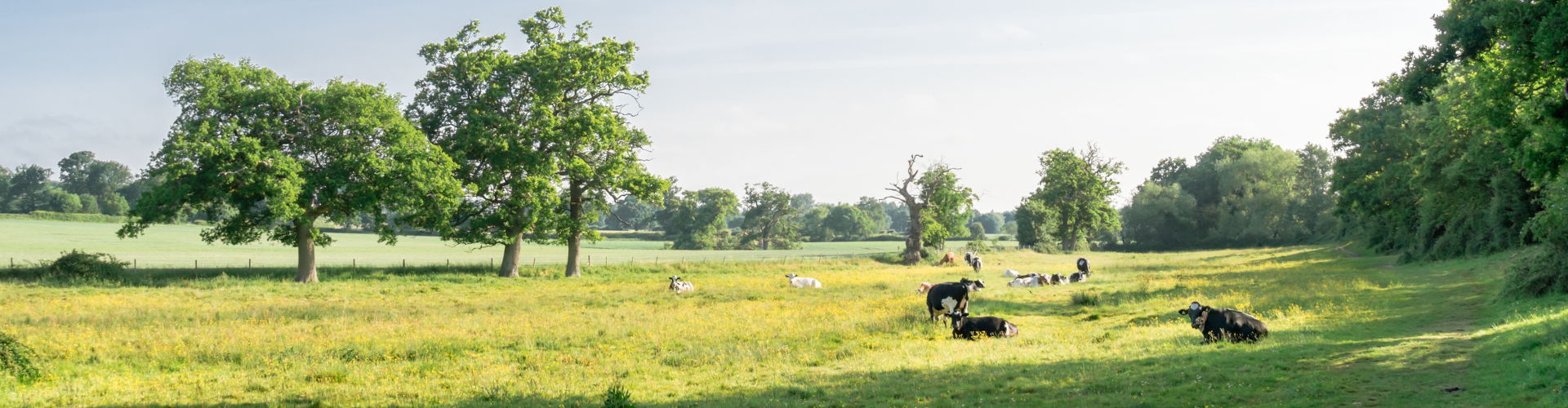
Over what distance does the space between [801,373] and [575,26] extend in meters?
32.0

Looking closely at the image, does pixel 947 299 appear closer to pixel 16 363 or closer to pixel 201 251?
pixel 16 363

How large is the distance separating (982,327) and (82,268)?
36.6m

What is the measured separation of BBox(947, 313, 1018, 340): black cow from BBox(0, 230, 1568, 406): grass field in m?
0.36

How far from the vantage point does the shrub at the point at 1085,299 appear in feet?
79.8

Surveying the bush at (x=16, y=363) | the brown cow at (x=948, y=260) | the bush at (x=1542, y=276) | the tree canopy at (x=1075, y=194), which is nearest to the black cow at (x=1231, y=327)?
the bush at (x=1542, y=276)

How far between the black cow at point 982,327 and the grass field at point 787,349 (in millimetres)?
364

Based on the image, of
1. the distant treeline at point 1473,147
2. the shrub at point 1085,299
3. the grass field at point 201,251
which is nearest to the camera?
the distant treeline at point 1473,147

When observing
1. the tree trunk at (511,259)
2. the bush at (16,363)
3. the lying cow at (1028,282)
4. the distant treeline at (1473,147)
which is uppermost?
the distant treeline at (1473,147)

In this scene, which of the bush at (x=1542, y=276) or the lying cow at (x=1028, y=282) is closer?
the bush at (x=1542, y=276)

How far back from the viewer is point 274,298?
28156 millimetres

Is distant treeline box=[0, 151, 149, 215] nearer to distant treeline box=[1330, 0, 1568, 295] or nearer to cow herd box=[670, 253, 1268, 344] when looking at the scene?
cow herd box=[670, 253, 1268, 344]

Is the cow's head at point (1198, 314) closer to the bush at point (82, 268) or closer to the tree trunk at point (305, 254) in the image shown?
the tree trunk at point (305, 254)

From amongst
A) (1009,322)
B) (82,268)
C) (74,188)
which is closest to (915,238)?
(1009,322)

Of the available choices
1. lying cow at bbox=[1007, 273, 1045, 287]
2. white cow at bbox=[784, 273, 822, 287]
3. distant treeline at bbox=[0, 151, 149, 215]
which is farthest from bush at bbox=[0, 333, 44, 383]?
distant treeline at bbox=[0, 151, 149, 215]
